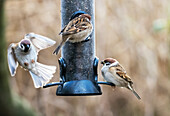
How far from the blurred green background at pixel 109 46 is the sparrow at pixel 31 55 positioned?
114 inches

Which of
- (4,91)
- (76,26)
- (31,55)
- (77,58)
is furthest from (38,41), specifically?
(4,91)

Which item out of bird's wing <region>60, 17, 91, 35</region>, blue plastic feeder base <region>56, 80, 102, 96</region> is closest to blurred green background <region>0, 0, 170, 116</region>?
blue plastic feeder base <region>56, 80, 102, 96</region>

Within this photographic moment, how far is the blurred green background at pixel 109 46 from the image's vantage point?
7762mm

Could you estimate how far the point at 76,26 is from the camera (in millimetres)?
4281

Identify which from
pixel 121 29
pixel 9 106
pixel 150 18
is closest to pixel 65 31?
pixel 9 106

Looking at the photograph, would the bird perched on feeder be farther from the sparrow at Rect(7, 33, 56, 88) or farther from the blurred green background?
the blurred green background

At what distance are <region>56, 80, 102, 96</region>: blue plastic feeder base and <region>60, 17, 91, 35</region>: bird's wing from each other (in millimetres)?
664

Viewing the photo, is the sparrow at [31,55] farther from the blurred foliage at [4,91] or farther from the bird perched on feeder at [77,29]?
the blurred foliage at [4,91]

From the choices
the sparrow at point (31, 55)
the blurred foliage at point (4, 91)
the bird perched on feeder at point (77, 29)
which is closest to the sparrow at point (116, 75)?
the bird perched on feeder at point (77, 29)

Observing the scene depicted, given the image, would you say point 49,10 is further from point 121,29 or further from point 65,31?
point 65,31

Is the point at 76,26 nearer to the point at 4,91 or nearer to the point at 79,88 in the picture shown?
the point at 79,88

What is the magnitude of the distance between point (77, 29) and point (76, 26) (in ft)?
0.15

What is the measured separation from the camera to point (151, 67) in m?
8.02

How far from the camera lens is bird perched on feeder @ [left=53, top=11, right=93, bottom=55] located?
4203 millimetres
